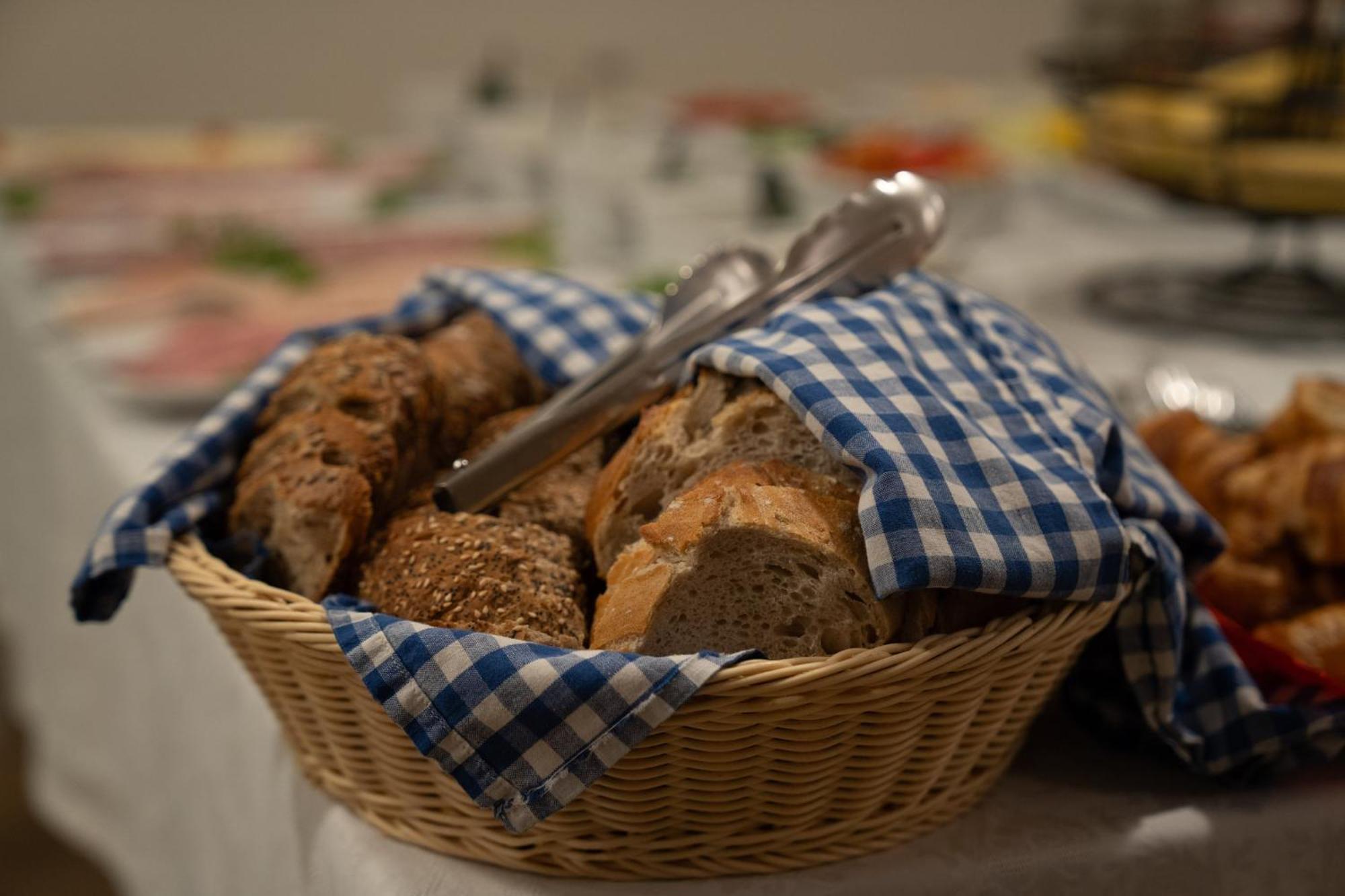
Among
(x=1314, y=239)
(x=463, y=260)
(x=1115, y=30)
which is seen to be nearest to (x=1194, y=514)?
(x=463, y=260)

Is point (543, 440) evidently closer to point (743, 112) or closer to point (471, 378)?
point (471, 378)

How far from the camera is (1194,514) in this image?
28.7 inches

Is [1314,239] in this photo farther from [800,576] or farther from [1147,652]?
[800,576]

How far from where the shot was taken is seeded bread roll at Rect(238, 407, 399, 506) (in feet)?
2.37

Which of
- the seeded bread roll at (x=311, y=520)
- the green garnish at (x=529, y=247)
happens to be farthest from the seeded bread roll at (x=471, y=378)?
the green garnish at (x=529, y=247)

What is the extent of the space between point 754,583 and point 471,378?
1.10 feet

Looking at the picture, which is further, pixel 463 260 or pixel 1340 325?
pixel 463 260

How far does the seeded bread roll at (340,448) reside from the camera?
0.72 metres

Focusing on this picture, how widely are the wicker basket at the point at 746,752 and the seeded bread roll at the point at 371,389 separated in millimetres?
133

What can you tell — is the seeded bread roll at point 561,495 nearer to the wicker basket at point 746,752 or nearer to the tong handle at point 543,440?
the tong handle at point 543,440

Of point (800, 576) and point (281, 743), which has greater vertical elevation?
point (800, 576)

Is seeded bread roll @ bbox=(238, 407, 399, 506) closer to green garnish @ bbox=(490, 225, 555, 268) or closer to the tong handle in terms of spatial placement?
the tong handle

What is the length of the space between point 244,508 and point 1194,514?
550 mm

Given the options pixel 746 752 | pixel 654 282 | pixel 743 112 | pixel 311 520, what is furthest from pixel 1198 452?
pixel 743 112
